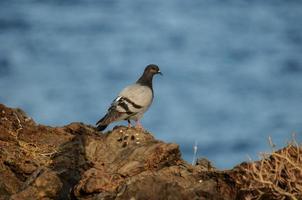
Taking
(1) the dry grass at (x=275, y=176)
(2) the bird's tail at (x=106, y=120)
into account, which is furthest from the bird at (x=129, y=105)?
(1) the dry grass at (x=275, y=176)

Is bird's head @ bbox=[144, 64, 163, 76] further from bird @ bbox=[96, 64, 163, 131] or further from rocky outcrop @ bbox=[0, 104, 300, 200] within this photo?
rocky outcrop @ bbox=[0, 104, 300, 200]

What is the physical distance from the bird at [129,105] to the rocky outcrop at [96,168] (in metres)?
0.69

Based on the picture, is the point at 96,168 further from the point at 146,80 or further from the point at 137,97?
the point at 146,80

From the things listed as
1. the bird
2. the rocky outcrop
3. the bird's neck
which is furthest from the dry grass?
the bird's neck

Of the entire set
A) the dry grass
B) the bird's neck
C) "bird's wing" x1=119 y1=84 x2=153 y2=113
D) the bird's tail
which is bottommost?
the dry grass

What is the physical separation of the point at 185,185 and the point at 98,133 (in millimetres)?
6899

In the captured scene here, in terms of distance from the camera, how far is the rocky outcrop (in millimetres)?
14102

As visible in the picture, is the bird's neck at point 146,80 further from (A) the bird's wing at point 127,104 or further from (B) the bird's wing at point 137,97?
(A) the bird's wing at point 127,104

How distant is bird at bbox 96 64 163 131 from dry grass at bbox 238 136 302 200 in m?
7.46

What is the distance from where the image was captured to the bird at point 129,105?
21703mm

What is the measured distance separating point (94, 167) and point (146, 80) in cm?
753

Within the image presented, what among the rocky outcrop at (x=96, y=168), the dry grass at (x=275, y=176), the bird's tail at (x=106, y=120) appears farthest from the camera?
the bird's tail at (x=106, y=120)

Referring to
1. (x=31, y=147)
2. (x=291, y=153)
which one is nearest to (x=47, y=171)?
(x=31, y=147)

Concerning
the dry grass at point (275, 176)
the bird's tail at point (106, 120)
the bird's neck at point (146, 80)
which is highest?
the bird's neck at point (146, 80)
